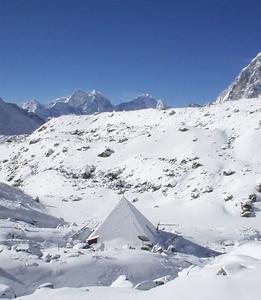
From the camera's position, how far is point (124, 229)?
27.9m

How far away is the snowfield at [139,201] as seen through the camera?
11.7m

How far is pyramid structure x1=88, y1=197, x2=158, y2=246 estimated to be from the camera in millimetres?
27469

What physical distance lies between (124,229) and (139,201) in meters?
17.3

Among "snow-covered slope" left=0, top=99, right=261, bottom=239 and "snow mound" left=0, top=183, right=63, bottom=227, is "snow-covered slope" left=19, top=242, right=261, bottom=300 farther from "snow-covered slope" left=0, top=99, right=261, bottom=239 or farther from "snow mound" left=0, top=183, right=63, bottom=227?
"snow-covered slope" left=0, top=99, right=261, bottom=239

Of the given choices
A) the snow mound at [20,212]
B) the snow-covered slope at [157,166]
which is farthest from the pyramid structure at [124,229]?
the snow mound at [20,212]

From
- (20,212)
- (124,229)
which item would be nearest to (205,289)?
(124,229)

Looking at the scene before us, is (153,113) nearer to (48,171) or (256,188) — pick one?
(48,171)

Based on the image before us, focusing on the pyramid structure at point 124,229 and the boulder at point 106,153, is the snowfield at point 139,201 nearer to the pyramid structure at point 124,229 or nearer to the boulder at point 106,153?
the boulder at point 106,153

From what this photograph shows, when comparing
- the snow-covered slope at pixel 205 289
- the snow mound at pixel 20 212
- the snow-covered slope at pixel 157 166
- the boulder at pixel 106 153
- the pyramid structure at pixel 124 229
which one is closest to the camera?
the snow-covered slope at pixel 205 289

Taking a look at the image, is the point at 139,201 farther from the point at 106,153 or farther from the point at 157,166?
the point at 106,153

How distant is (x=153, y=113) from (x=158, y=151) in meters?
19.6

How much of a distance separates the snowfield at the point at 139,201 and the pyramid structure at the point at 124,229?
0.31 m

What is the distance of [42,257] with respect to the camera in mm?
→ 19312

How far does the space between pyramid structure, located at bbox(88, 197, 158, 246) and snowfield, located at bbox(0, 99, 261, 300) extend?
0.31m
